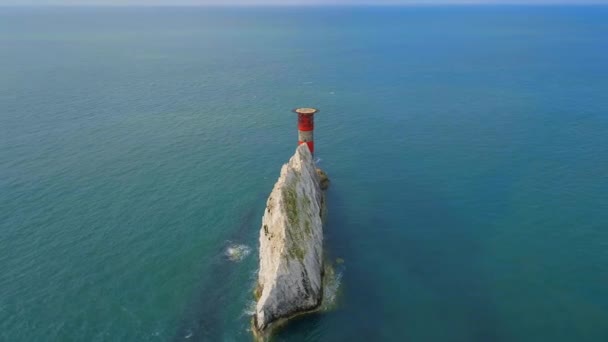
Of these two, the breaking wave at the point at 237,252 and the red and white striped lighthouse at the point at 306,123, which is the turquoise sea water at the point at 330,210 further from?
the red and white striped lighthouse at the point at 306,123

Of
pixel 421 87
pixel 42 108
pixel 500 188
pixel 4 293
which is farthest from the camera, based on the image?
pixel 421 87

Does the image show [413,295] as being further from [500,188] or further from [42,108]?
[42,108]

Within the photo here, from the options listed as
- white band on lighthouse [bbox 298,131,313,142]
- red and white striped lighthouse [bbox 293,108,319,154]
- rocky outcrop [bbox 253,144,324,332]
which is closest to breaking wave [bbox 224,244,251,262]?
rocky outcrop [bbox 253,144,324,332]

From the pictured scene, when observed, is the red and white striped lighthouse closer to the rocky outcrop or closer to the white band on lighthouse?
the white band on lighthouse

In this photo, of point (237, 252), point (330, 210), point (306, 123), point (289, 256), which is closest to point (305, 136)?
point (306, 123)

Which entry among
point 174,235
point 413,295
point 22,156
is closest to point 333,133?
point 174,235

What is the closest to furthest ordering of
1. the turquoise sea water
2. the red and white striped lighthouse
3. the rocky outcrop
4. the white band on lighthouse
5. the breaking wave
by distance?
1. the rocky outcrop
2. the turquoise sea water
3. the breaking wave
4. the red and white striped lighthouse
5. the white band on lighthouse

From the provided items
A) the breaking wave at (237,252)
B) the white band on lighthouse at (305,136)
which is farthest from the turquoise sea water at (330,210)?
the white band on lighthouse at (305,136)
